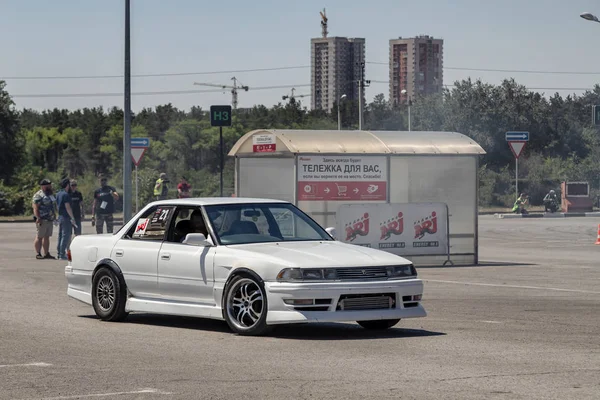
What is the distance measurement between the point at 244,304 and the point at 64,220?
14.5m

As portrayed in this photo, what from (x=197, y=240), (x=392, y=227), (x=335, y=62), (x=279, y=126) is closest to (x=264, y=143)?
(x=392, y=227)

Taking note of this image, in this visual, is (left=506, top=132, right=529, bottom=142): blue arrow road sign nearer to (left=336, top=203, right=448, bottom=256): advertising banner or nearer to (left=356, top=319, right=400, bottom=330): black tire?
(left=336, top=203, right=448, bottom=256): advertising banner

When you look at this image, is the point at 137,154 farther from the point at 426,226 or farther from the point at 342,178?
the point at 426,226

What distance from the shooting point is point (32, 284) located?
63.5 feet

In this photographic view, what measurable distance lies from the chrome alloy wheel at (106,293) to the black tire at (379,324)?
2.96 m

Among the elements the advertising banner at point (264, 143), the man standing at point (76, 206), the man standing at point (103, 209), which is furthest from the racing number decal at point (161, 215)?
the man standing at point (103, 209)

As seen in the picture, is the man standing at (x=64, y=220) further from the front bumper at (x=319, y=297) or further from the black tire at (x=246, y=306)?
the front bumper at (x=319, y=297)

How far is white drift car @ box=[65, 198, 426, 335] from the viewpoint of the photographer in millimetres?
11781

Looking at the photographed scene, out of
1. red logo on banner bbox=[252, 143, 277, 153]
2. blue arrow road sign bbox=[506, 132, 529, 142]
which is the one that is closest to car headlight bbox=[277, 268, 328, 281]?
red logo on banner bbox=[252, 143, 277, 153]

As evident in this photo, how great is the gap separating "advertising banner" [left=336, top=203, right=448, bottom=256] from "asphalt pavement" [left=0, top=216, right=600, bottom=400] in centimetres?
592

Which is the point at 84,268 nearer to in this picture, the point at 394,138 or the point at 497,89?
the point at 394,138

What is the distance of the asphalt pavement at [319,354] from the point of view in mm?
8648

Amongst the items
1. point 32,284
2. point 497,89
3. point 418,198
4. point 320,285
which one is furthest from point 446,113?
point 320,285

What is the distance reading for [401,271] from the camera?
12.2 meters
